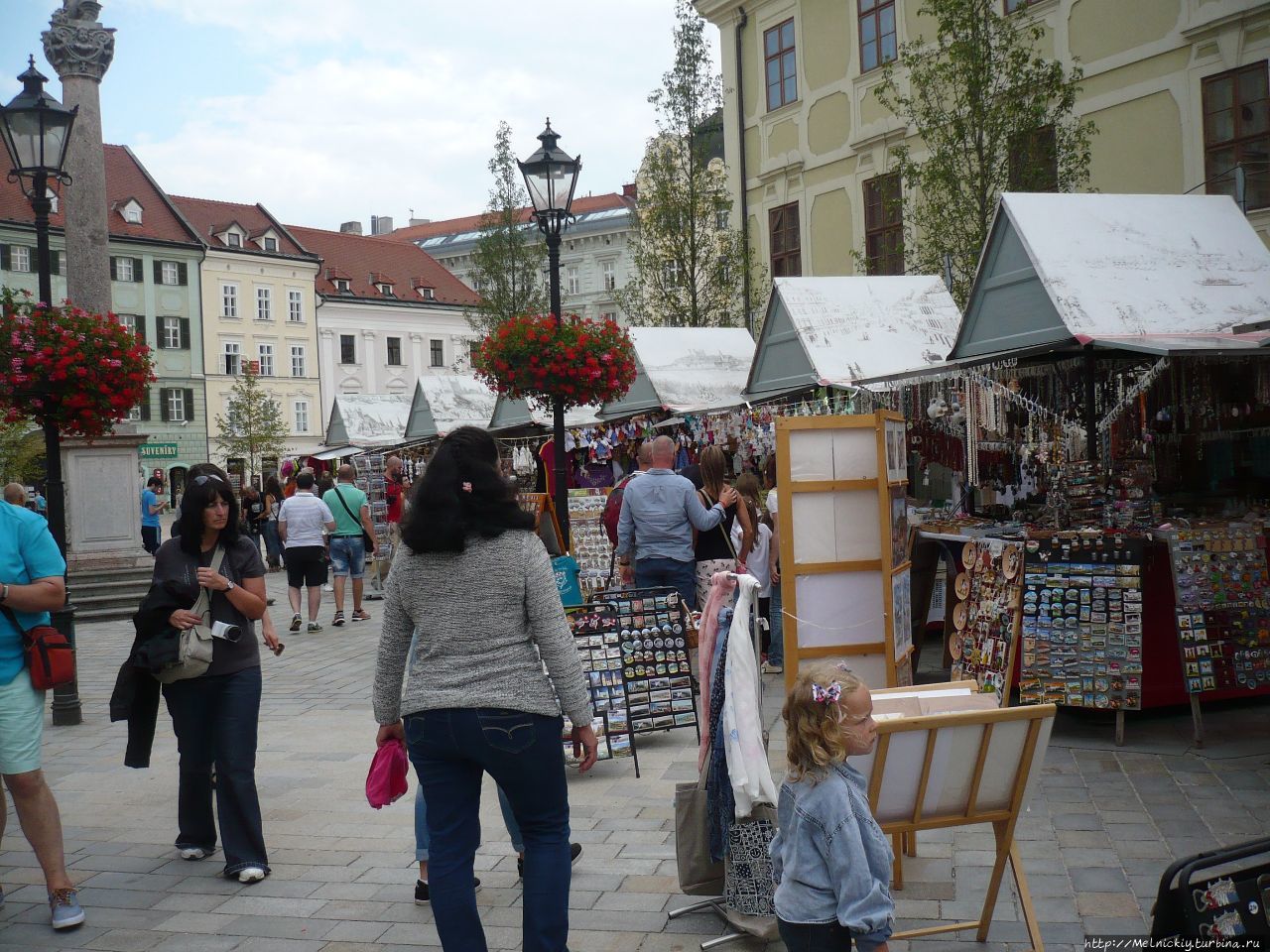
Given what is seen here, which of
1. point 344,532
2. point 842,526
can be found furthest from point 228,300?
point 842,526

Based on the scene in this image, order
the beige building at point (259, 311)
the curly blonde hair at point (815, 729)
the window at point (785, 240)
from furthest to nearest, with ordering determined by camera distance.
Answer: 1. the beige building at point (259, 311)
2. the window at point (785, 240)
3. the curly blonde hair at point (815, 729)

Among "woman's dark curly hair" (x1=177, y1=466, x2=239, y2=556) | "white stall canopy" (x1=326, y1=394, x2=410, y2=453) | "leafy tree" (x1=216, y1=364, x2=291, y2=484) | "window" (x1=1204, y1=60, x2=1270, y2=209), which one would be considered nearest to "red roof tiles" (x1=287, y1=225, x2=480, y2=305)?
"leafy tree" (x1=216, y1=364, x2=291, y2=484)

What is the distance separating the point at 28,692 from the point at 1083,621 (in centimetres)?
568

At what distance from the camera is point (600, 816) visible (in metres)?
5.89

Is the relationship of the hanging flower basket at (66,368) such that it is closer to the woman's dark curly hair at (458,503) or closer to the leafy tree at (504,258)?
the woman's dark curly hair at (458,503)

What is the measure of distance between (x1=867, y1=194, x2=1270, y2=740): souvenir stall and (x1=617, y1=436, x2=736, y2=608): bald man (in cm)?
180

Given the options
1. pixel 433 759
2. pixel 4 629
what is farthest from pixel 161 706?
pixel 433 759

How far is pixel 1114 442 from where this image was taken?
34.2ft

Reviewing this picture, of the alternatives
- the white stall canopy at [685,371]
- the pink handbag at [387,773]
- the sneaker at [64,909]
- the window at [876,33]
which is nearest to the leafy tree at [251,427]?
the window at [876,33]

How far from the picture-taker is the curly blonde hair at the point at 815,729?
3326mm

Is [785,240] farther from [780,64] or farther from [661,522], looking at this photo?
[661,522]

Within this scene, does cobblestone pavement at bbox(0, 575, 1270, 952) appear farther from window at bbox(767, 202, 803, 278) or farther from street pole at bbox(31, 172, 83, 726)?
window at bbox(767, 202, 803, 278)

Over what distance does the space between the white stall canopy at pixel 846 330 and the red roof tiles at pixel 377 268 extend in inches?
2039

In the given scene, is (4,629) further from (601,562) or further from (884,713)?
(601,562)
